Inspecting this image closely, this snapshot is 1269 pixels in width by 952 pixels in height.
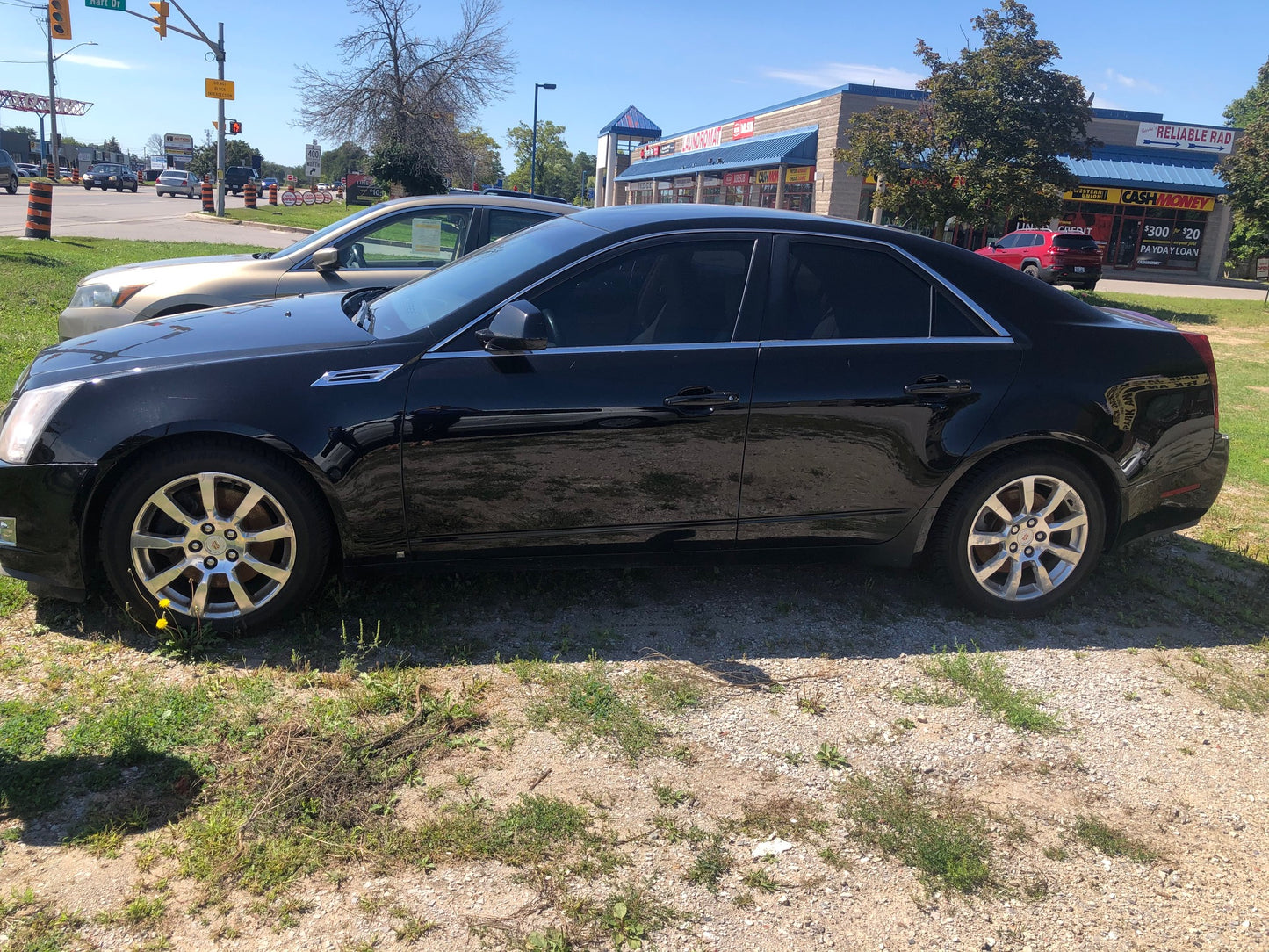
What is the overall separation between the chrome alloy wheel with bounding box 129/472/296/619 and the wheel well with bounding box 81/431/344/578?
0.12 meters

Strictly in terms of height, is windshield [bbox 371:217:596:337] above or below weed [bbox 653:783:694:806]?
above

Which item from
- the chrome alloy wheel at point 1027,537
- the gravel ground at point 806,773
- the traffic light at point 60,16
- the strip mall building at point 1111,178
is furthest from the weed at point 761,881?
the strip mall building at point 1111,178

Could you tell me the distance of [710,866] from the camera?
105 inches

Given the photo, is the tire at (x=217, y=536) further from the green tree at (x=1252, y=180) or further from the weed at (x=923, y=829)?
the green tree at (x=1252, y=180)

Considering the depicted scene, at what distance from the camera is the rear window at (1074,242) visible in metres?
27.0

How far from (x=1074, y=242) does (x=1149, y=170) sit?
17.4 m

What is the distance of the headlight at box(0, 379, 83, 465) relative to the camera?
11.6ft

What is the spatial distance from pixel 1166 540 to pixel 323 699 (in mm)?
4741

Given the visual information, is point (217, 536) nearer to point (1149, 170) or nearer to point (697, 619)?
point (697, 619)

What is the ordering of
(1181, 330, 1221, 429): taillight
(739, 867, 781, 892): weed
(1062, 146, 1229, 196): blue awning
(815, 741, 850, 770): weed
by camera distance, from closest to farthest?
1. (739, 867, 781, 892): weed
2. (815, 741, 850, 770): weed
3. (1181, 330, 1221, 429): taillight
4. (1062, 146, 1229, 196): blue awning

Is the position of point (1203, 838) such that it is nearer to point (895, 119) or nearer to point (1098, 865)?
point (1098, 865)

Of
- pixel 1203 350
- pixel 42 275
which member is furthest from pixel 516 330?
pixel 42 275

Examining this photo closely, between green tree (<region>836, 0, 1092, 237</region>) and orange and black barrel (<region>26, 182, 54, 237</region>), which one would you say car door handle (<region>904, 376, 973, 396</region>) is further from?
green tree (<region>836, 0, 1092, 237</region>)

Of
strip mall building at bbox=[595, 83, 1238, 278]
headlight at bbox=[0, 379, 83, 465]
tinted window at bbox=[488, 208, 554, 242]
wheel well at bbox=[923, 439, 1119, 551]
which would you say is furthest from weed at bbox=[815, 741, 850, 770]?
strip mall building at bbox=[595, 83, 1238, 278]
